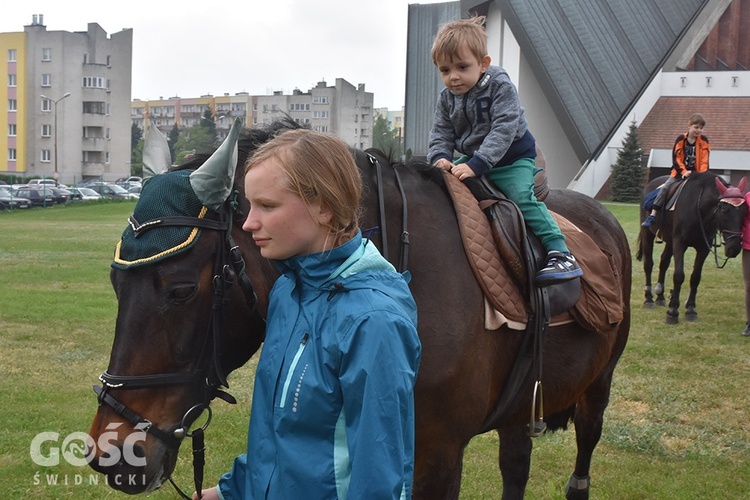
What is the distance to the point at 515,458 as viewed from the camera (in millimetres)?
4270

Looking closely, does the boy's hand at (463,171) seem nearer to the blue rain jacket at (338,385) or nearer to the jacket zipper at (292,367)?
the blue rain jacket at (338,385)

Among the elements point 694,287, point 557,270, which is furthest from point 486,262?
point 694,287

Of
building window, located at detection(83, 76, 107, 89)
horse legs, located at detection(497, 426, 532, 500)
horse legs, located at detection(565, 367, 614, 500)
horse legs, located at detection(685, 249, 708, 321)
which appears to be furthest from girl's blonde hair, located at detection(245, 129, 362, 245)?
building window, located at detection(83, 76, 107, 89)

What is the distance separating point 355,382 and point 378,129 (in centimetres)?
9274

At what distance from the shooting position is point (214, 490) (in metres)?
2.27

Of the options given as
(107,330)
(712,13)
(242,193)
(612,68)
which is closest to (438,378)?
(242,193)

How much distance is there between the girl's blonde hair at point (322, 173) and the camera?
191 cm

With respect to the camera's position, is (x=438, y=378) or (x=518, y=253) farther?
(x=518, y=253)

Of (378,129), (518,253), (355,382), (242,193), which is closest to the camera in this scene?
(355,382)

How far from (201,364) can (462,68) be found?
183 cm

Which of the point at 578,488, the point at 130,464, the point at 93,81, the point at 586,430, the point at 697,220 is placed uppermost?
the point at 93,81

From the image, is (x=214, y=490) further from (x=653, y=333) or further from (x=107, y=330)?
(x=653, y=333)

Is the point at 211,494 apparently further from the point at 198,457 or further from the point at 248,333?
the point at 248,333

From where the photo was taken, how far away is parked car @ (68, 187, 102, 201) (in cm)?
4334
